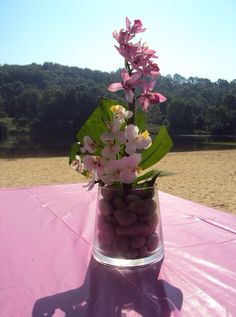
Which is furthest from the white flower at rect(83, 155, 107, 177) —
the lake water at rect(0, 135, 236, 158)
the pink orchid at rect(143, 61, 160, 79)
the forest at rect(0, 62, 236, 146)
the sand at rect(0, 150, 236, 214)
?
the forest at rect(0, 62, 236, 146)

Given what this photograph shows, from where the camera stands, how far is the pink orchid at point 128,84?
79 cm

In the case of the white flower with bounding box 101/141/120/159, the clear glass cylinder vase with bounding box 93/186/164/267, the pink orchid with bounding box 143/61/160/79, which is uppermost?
the pink orchid with bounding box 143/61/160/79

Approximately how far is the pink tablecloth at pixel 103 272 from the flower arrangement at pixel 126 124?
22 centimetres

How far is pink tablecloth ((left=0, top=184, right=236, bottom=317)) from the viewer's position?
697mm

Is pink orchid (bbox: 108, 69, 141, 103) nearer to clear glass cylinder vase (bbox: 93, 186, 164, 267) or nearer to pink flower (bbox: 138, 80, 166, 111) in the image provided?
pink flower (bbox: 138, 80, 166, 111)

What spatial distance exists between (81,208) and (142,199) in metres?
0.65

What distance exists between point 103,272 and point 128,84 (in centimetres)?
43

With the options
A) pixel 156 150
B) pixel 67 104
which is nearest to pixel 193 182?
pixel 156 150

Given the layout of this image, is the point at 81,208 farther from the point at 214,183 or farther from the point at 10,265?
the point at 214,183

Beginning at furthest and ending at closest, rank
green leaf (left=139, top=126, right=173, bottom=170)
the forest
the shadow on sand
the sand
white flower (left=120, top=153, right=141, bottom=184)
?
the forest
the sand
green leaf (left=139, top=126, right=173, bottom=170)
white flower (left=120, top=153, right=141, bottom=184)
the shadow on sand

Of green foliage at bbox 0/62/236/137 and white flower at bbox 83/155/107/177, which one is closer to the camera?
white flower at bbox 83/155/107/177

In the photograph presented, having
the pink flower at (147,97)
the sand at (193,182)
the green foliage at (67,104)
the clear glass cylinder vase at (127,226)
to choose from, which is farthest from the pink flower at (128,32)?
the green foliage at (67,104)

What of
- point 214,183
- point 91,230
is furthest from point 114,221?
point 214,183

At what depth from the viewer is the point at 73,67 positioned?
175ft
